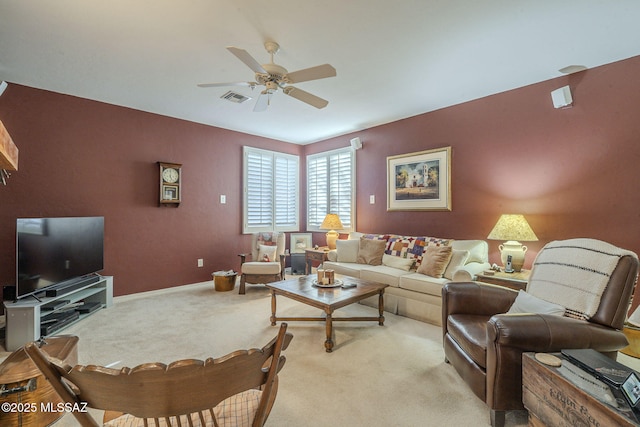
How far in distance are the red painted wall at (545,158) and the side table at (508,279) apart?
64cm

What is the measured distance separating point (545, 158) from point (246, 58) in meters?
3.23

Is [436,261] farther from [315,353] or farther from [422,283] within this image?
[315,353]

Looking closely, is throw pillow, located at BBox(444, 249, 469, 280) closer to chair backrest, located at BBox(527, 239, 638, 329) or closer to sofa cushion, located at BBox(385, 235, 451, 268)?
sofa cushion, located at BBox(385, 235, 451, 268)

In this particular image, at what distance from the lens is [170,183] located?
434 centimetres

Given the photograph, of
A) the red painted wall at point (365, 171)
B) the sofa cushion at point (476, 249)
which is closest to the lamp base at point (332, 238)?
the red painted wall at point (365, 171)

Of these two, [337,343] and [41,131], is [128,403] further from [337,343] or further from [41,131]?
[41,131]

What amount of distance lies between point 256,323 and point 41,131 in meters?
3.39

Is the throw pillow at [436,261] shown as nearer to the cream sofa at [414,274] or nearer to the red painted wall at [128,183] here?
the cream sofa at [414,274]

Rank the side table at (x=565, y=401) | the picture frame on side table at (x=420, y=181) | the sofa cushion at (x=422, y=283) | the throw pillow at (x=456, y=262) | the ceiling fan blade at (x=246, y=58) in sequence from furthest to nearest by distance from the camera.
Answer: the picture frame on side table at (x=420, y=181) < the throw pillow at (x=456, y=262) < the sofa cushion at (x=422, y=283) < the ceiling fan blade at (x=246, y=58) < the side table at (x=565, y=401)

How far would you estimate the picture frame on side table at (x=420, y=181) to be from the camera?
4004mm

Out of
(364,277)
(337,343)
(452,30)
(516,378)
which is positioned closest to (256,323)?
(337,343)

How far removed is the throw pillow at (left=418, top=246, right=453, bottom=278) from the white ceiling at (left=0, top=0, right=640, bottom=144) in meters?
1.91

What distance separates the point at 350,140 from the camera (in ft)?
Result: 17.2

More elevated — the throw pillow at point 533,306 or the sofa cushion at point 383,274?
the throw pillow at point 533,306
